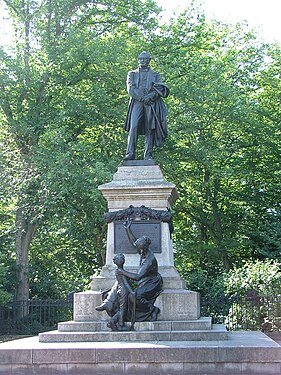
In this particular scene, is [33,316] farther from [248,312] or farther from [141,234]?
[141,234]

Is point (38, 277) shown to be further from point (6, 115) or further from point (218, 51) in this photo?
point (218, 51)

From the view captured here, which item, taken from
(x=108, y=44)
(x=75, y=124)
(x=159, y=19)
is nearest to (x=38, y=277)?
(x=75, y=124)

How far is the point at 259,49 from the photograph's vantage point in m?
33.1

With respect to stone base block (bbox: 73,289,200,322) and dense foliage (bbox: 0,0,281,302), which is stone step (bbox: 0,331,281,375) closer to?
stone base block (bbox: 73,289,200,322)

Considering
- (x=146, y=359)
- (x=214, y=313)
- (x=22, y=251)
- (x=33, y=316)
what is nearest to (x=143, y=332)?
(x=146, y=359)

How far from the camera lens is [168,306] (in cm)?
1234

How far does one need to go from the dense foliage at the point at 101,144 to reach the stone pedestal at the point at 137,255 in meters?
7.42

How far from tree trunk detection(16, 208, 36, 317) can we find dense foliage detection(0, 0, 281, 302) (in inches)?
1.9

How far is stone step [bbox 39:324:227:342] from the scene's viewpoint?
11.1m

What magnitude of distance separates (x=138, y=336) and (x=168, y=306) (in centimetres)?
129

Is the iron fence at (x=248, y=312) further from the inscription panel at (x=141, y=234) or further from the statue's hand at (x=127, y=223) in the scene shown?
the statue's hand at (x=127, y=223)

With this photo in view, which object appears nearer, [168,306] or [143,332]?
[143,332]

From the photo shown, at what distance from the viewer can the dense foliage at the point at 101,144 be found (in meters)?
23.1

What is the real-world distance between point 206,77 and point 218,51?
6.74 meters
